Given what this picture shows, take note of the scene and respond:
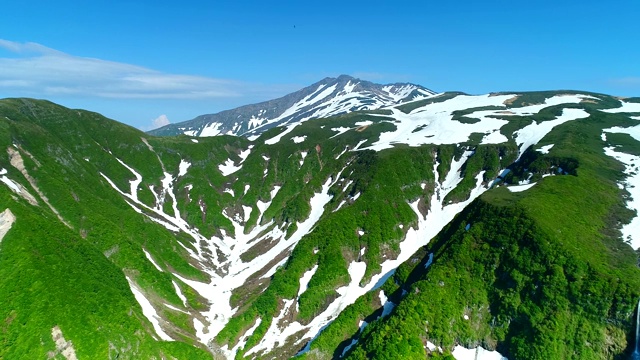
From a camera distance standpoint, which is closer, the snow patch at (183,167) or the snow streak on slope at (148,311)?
the snow streak on slope at (148,311)

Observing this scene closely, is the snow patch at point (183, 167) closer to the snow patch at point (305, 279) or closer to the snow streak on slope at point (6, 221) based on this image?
the snow streak on slope at point (6, 221)

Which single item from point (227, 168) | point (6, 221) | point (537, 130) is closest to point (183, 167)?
point (227, 168)

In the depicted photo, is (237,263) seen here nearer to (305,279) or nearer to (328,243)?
(305,279)

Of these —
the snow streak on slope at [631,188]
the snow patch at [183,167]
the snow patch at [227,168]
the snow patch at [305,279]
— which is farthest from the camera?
the snow patch at [227,168]

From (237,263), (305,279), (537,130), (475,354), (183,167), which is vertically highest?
(537,130)

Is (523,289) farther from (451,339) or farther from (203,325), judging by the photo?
(203,325)

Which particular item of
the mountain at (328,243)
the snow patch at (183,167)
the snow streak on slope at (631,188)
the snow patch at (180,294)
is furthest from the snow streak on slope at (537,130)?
the snow patch at (183,167)

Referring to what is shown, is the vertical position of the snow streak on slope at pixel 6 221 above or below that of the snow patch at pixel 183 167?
above

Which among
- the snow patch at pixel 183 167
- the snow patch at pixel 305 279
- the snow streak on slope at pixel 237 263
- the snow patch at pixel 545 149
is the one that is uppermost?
the snow patch at pixel 545 149
